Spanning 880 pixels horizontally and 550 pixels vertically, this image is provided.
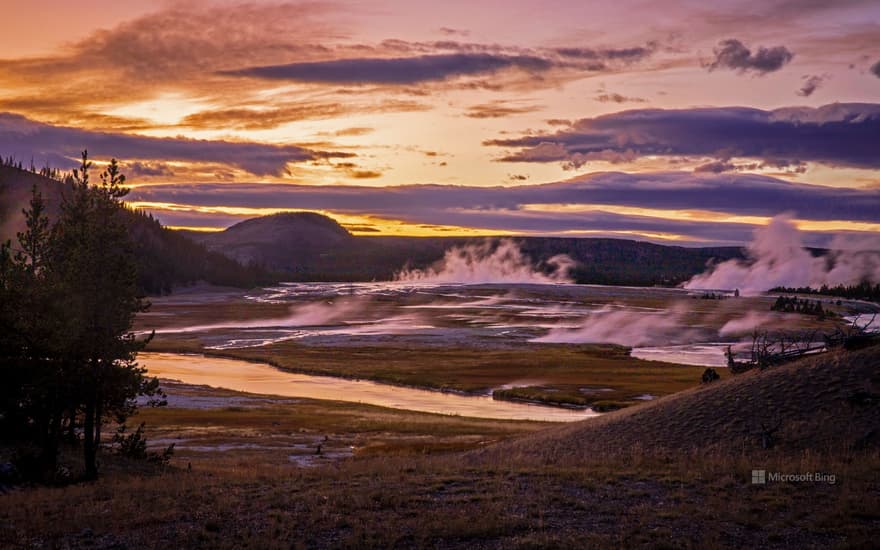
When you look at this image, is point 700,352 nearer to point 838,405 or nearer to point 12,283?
point 838,405

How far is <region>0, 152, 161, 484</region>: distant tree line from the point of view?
2508 cm

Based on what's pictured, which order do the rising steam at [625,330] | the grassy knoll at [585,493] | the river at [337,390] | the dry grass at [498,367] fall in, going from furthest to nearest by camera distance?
the rising steam at [625,330] < the dry grass at [498,367] < the river at [337,390] < the grassy knoll at [585,493]

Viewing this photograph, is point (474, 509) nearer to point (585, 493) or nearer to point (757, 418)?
point (585, 493)

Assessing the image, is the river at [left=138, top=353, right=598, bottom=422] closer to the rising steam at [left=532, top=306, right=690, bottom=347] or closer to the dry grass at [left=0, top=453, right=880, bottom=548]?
the dry grass at [left=0, top=453, right=880, bottom=548]

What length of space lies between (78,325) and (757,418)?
2100cm

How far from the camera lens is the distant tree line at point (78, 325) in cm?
2508

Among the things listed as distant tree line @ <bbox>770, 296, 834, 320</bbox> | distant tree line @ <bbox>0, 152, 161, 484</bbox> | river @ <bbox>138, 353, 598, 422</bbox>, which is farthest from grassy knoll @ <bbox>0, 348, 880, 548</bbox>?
distant tree line @ <bbox>770, 296, 834, 320</bbox>

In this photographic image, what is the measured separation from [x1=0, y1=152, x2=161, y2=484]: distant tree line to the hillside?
13758 millimetres

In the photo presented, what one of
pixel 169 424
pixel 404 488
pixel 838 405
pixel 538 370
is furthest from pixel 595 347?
pixel 404 488

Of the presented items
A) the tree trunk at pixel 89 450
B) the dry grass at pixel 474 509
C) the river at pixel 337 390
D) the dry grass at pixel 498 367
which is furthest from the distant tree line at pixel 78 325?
the dry grass at pixel 498 367

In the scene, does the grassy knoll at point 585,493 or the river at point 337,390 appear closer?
the grassy knoll at point 585,493

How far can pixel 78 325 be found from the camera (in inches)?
974

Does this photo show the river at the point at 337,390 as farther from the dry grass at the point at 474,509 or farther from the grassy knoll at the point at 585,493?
the dry grass at the point at 474,509

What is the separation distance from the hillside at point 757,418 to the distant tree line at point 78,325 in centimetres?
1376
